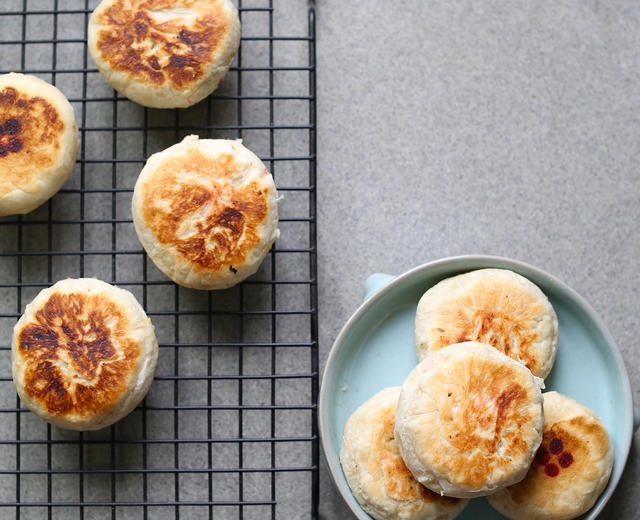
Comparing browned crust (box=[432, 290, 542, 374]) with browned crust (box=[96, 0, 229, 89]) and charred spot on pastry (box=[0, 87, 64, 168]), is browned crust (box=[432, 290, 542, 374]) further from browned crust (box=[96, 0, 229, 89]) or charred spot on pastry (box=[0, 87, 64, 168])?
charred spot on pastry (box=[0, 87, 64, 168])

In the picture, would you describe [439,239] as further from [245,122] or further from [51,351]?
[51,351]

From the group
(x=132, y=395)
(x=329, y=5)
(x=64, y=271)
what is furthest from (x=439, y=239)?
(x=64, y=271)

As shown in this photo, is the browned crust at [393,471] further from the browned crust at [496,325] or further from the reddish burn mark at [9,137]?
the reddish burn mark at [9,137]

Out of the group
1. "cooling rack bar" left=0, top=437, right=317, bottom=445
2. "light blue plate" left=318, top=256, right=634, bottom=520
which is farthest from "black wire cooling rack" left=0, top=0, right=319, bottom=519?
"light blue plate" left=318, top=256, right=634, bottom=520

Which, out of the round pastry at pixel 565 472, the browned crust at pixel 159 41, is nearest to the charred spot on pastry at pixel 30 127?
the browned crust at pixel 159 41

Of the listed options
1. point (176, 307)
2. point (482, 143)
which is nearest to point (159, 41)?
point (176, 307)

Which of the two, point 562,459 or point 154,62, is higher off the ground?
point 154,62

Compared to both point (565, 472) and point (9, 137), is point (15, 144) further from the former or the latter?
point (565, 472)
